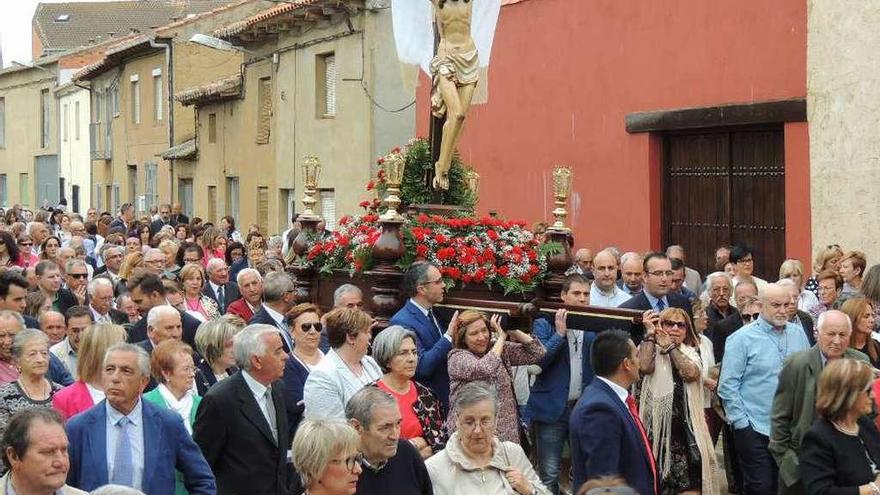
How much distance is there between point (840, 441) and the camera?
7.50 m

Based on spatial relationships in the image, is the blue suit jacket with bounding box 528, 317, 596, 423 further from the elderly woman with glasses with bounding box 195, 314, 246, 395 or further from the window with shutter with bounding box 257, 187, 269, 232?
the window with shutter with bounding box 257, 187, 269, 232

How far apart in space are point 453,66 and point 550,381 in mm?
2409

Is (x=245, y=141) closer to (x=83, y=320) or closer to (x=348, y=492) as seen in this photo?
(x=83, y=320)

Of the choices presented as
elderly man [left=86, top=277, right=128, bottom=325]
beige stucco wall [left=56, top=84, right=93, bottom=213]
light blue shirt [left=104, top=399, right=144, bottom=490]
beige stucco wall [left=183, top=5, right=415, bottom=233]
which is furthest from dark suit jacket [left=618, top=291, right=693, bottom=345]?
beige stucco wall [left=56, top=84, right=93, bottom=213]

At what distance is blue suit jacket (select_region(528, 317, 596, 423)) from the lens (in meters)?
10.3

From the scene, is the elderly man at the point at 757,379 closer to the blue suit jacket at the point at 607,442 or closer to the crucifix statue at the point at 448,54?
the crucifix statue at the point at 448,54

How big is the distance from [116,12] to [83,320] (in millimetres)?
57755

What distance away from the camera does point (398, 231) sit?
1059 cm

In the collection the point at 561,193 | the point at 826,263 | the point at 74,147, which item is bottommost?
the point at 826,263

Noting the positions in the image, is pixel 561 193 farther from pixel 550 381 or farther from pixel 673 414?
pixel 673 414

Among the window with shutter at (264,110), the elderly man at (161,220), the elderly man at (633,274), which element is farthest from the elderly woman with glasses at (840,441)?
the window with shutter at (264,110)

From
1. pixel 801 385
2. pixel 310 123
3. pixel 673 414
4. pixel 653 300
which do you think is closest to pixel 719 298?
pixel 653 300

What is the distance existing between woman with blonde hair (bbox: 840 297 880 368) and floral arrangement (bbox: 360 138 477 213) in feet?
10.6

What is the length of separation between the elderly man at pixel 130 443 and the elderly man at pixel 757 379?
4.38 metres
